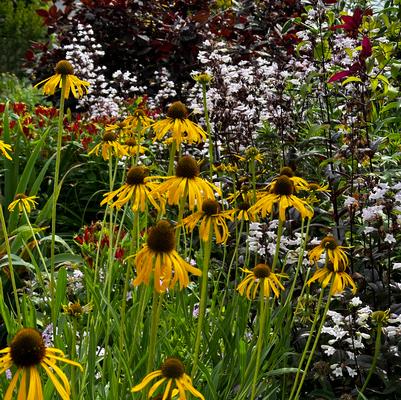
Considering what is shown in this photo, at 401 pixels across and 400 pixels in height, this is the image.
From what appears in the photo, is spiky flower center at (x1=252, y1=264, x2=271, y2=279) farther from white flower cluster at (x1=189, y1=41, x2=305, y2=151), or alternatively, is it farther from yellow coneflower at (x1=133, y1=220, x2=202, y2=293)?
white flower cluster at (x1=189, y1=41, x2=305, y2=151)

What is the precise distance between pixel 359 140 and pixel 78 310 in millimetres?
1274

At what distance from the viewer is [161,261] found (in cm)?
129

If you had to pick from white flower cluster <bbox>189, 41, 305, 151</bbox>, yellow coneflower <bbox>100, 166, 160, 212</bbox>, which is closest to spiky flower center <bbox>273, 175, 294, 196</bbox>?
yellow coneflower <bbox>100, 166, 160, 212</bbox>

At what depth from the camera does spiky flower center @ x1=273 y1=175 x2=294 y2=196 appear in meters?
1.74

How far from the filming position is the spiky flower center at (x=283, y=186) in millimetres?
1744

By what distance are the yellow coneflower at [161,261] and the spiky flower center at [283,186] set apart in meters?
0.49

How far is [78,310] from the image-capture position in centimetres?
182

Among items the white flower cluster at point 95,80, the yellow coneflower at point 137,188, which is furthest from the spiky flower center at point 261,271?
the white flower cluster at point 95,80

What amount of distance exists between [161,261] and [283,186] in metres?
0.54

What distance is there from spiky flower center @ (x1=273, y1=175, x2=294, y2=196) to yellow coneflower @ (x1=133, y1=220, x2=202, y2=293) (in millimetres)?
491

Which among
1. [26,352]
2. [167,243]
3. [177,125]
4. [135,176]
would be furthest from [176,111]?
[26,352]

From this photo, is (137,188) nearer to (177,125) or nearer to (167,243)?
(177,125)

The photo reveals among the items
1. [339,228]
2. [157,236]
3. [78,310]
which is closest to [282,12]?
[339,228]

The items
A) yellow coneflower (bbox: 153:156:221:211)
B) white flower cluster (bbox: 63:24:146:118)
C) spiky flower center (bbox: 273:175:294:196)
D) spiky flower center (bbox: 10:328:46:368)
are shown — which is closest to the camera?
spiky flower center (bbox: 10:328:46:368)
